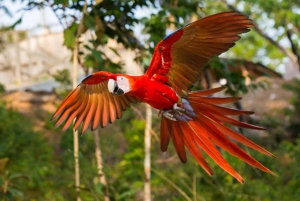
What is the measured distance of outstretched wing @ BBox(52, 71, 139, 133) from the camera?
1.07m

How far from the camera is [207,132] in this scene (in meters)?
0.99

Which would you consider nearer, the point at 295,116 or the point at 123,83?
the point at 123,83

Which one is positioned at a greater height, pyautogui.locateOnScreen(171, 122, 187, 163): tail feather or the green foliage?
pyautogui.locateOnScreen(171, 122, 187, 163): tail feather

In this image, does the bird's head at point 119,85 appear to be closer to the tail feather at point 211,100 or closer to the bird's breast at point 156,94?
the bird's breast at point 156,94

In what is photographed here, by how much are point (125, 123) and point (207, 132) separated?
4322 mm

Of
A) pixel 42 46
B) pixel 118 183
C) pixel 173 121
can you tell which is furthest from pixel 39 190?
pixel 42 46

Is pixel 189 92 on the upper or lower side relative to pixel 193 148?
upper

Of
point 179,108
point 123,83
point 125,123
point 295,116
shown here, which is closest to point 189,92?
point 179,108

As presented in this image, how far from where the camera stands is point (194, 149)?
0.99m

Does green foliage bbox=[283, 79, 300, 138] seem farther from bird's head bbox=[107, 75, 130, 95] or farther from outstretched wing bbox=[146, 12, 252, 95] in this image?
bird's head bbox=[107, 75, 130, 95]

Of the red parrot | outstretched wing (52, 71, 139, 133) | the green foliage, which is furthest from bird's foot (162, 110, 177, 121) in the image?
the green foliage

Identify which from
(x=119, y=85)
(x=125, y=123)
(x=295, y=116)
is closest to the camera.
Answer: (x=119, y=85)

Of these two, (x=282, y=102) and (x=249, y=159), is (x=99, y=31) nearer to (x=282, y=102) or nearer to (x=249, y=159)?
(x=249, y=159)

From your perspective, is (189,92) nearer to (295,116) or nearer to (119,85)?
(119,85)
